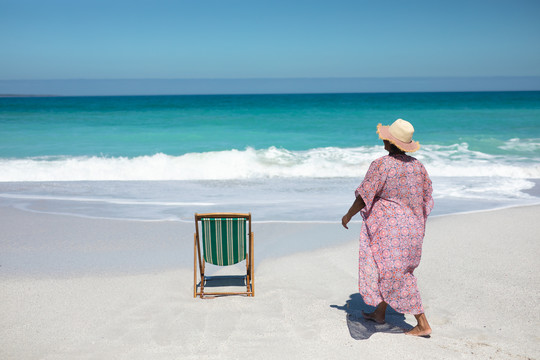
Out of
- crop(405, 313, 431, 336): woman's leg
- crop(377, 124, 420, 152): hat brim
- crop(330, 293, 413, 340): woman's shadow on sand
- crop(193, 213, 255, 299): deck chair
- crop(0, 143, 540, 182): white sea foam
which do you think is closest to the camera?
crop(377, 124, 420, 152): hat brim

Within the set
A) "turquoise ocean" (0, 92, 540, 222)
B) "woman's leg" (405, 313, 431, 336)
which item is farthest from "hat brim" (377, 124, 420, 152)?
"turquoise ocean" (0, 92, 540, 222)


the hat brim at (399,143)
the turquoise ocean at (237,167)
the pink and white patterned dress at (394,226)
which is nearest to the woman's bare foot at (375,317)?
the pink and white patterned dress at (394,226)

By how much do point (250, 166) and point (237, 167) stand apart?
39 centimetres

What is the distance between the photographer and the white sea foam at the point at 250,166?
12.2 metres

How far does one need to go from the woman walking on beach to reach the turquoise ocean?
367 centimetres

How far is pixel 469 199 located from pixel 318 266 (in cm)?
450

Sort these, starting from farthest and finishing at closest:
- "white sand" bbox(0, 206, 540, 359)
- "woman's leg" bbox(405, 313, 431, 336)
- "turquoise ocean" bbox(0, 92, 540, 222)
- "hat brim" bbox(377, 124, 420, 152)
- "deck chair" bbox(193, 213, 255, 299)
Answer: "turquoise ocean" bbox(0, 92, 540, 222) → "deck chair" bbox(193, 213, 255, 299) → "woman's leg" bbox(405, 313, 431, 336) → "white sand" bbox(0, 206, 540, 359) → "hat brim" bbox(377, 124, 420, 152)

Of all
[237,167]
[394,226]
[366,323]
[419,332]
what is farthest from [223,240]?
[237,167]

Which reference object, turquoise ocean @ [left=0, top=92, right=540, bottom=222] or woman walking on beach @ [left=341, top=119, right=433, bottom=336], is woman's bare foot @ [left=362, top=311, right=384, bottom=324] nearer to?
woman walking on beach @ [left=341, top=119, right=433, bottom=336]

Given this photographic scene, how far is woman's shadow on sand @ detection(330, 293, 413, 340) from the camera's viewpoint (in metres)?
3.74

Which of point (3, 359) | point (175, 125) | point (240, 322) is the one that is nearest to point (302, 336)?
point (240, 322)

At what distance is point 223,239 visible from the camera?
4.37 m

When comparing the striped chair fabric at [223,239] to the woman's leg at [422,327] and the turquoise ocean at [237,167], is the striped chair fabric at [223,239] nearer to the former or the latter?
the woman's leg at [422,327]

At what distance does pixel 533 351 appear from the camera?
135 inches
